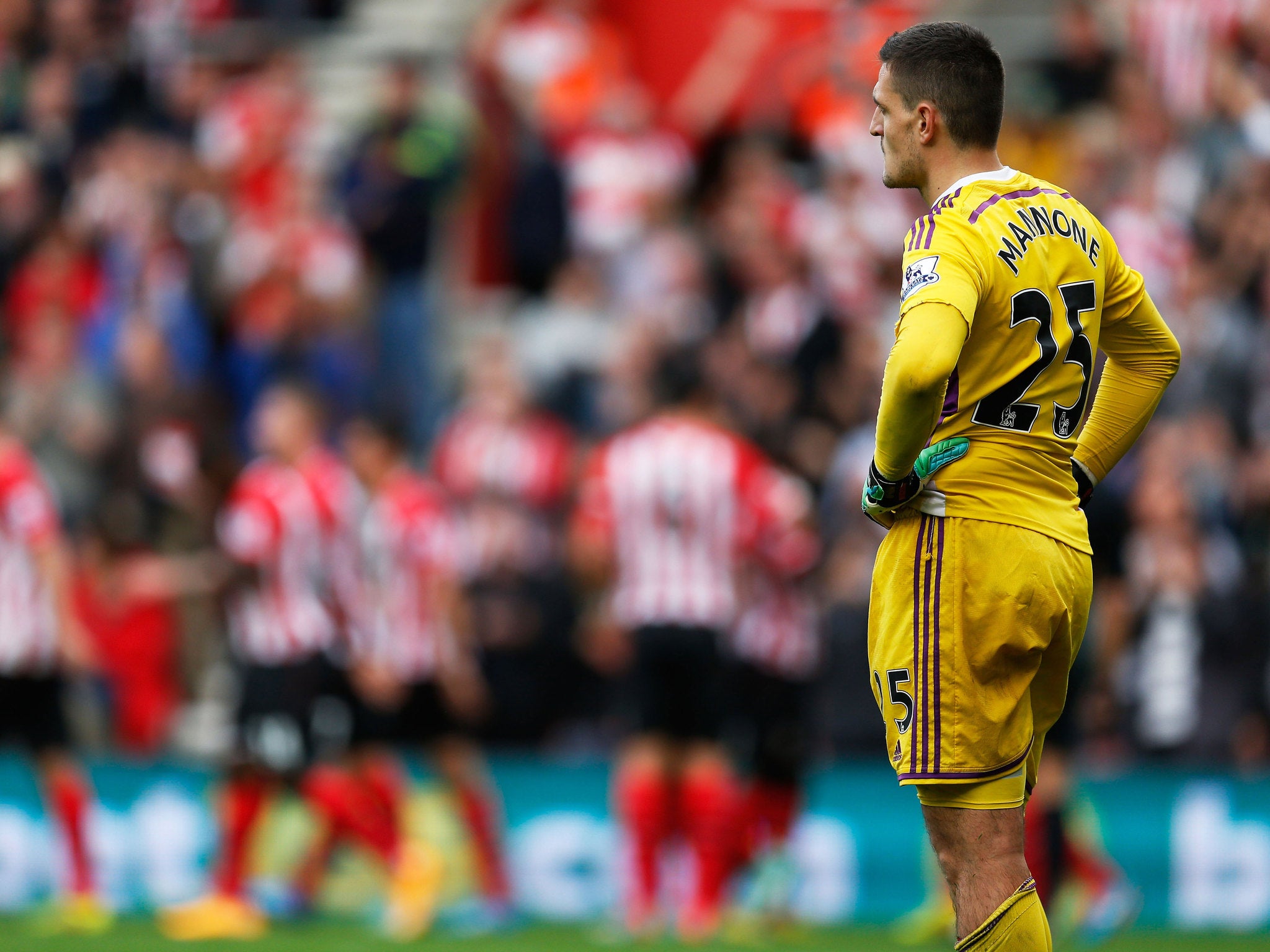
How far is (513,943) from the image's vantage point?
9.07 m

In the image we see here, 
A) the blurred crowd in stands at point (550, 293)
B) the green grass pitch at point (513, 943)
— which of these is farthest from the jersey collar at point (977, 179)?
the blurred crowd in stands at point (550, 293)

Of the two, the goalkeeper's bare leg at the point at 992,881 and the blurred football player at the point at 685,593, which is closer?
the goalkeeper's bare leg at the point at 992,881

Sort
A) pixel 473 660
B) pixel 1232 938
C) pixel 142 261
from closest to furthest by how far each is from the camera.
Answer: pixel 1232 938, pixel 473 660, pixel 142 261

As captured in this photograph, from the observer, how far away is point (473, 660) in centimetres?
1073

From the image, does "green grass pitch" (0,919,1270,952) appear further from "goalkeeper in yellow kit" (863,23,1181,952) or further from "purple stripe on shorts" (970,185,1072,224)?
"purple stripe on shorts" (970,185,1072,224)

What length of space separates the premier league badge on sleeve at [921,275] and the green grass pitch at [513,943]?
16.8ft

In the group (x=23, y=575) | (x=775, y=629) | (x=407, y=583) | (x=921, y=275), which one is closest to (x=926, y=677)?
(x=921, y=275)

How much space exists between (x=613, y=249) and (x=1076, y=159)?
3.09m

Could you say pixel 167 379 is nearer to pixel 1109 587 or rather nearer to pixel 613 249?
pixel 613 249

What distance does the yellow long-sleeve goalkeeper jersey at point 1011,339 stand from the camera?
13.6 feet

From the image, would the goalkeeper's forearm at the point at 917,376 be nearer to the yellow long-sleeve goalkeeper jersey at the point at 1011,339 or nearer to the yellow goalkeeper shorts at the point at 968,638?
the yellow long-sleeve goalkeeper jersey at the point at 1011,339

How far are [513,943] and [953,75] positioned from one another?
5836mm

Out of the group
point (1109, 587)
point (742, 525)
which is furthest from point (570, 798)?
point (1109, 587)

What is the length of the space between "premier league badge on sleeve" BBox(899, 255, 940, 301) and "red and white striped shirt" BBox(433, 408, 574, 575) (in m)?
7.10
